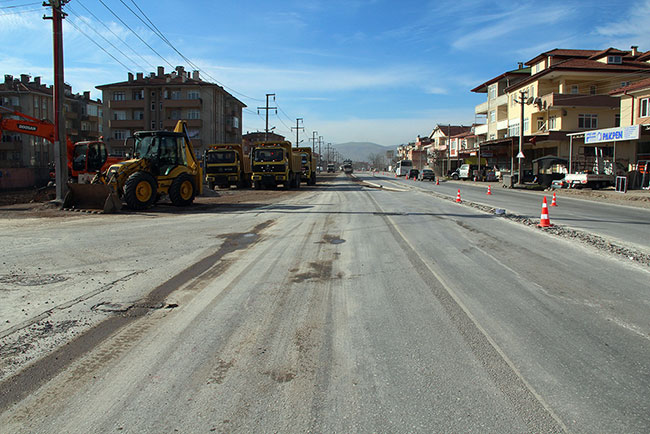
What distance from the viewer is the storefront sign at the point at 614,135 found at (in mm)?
31000

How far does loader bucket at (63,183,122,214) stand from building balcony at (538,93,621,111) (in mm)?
44997

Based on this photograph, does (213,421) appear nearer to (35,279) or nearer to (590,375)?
(590,375)

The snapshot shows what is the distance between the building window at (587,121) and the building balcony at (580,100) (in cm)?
148

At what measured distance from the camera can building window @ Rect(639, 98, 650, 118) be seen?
116 ft

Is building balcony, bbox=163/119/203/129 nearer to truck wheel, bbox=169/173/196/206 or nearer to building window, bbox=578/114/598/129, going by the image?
building window, bbox=578/114/598/129

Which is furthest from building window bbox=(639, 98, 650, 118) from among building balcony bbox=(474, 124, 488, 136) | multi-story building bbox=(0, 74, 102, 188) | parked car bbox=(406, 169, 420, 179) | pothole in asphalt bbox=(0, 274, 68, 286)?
multi-story building bbox=(0, 74, 102, 188)

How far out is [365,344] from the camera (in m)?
4.52

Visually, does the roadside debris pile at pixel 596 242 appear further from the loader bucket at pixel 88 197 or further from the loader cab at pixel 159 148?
the loader bucket at pixel 88 197

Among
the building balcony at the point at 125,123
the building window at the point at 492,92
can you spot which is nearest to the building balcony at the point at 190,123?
the building balcony at the point at 125,123

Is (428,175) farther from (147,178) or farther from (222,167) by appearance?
(147,178)

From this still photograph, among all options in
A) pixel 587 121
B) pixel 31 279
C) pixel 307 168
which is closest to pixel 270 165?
pixel 307 168

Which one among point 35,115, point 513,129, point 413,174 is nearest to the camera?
point 513,129

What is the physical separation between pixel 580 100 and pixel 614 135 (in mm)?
17468

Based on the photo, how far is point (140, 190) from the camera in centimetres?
1750
